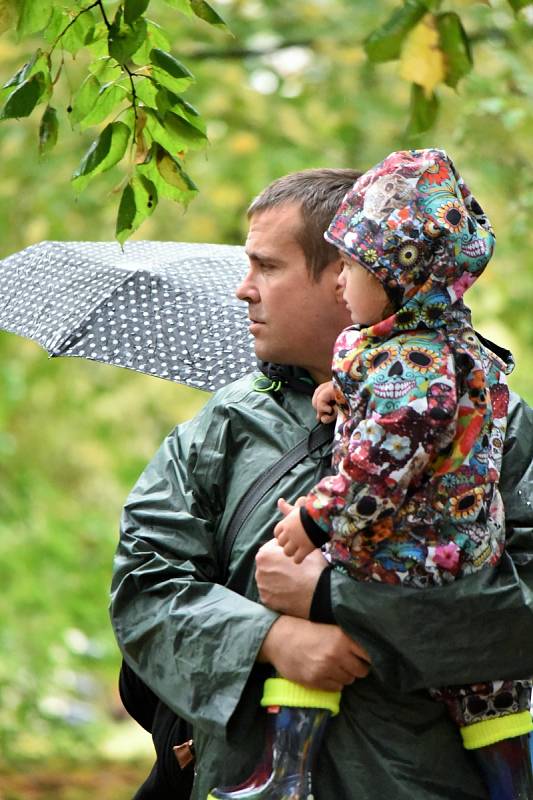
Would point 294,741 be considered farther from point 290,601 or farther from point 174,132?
point 174,132

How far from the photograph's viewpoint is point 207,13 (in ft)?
10.5

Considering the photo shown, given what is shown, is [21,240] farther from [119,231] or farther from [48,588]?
[119,231]

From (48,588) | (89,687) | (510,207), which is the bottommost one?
(89,687)

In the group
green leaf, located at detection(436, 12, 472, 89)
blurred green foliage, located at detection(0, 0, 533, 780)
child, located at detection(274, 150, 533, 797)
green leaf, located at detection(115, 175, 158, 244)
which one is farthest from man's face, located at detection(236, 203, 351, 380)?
blurred green foliage, located at detection(0, 0, 533, 780)

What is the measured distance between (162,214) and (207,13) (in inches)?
295

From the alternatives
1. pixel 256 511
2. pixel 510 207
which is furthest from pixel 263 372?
pixel 510 207

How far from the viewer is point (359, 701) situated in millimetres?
2680

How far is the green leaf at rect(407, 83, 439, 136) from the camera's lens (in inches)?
149

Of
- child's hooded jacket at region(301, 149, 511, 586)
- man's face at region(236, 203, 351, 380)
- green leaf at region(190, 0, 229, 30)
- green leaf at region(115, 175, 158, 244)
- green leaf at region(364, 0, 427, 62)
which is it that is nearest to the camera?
child's hooded jacket at region(301, 149, 511, 586)

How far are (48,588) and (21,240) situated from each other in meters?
2.67

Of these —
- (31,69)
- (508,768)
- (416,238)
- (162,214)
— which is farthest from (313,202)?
(162,214)

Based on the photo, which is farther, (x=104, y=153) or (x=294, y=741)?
(x=104, y=153)

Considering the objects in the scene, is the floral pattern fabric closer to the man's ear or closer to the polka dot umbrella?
the man's ear

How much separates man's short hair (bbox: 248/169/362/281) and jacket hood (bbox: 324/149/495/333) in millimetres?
344
